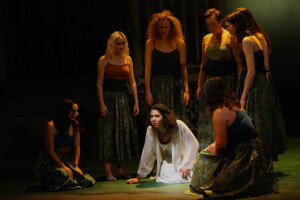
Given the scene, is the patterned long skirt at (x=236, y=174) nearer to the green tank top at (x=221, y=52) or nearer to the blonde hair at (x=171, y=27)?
the green tank top at (x=221, y=52)

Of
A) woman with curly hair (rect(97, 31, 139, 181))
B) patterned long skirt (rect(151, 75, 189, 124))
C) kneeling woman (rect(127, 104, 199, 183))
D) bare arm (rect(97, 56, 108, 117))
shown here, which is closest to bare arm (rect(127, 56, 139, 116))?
woman with curly hair (rect(97, 31, 139, 181))

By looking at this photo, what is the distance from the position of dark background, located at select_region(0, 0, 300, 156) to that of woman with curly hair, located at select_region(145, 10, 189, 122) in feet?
4.53

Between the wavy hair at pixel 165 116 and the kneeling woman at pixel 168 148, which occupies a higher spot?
the wavy hair at pixel 165 116

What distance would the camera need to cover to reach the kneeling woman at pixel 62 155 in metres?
5.52

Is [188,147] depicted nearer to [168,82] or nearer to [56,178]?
[168,82]

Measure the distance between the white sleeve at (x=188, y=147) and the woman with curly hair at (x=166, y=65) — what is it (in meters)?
0.55

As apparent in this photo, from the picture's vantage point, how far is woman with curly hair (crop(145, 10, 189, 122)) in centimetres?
604

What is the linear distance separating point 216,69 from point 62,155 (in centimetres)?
164

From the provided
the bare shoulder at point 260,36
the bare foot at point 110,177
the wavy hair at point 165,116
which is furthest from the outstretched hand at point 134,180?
the bare shoulder at point 260,36

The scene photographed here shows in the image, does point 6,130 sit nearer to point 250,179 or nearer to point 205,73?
point 205,73

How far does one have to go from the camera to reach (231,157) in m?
4.77

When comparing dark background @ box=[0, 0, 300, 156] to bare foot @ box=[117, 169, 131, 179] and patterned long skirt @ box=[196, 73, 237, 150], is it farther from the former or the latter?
patterned long skirt @ box=[196, 73, 237, 150]

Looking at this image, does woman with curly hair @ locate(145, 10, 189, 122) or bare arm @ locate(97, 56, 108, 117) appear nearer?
bare arm @ locate(97, 56, 108, 117)

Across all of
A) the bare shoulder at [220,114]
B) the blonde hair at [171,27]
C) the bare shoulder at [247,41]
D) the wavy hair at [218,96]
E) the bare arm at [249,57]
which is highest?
the blonde hair at [171,27]
